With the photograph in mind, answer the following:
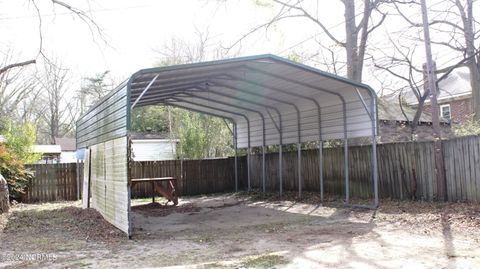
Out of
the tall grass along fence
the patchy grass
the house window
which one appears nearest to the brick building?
the house window

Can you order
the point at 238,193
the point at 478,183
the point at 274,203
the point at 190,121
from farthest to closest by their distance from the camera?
the point at 190,121 → the point at 238,193 → the point at 274,203 → the point at 478,183

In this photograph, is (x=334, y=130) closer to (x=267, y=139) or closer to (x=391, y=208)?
(x=391, y=208)

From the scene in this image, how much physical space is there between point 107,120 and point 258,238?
4226 mm

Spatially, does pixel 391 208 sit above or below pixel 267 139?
below

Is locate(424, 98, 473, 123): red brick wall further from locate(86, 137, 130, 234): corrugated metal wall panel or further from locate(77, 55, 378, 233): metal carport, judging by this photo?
locate(86, 137, 130, 234): corrugated metal wall panel

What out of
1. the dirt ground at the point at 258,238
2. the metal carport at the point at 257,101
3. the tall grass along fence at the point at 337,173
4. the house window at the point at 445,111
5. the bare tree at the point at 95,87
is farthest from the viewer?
the bare tree at the point at 95,87

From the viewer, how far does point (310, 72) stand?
9.63 m

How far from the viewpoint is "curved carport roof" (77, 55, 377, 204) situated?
8.92 m

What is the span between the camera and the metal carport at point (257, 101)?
8.56 m

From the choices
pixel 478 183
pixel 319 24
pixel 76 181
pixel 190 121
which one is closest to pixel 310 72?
pixel 478 183

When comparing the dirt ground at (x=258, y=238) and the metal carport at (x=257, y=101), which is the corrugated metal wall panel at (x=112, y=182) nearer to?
the metal carport at (x=257, y=101)

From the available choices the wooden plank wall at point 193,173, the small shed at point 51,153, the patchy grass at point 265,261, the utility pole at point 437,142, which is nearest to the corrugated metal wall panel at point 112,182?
the patchy grass at point 265,261

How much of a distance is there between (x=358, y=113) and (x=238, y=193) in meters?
6.51

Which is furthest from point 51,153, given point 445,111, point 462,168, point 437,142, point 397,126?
point 462,168
